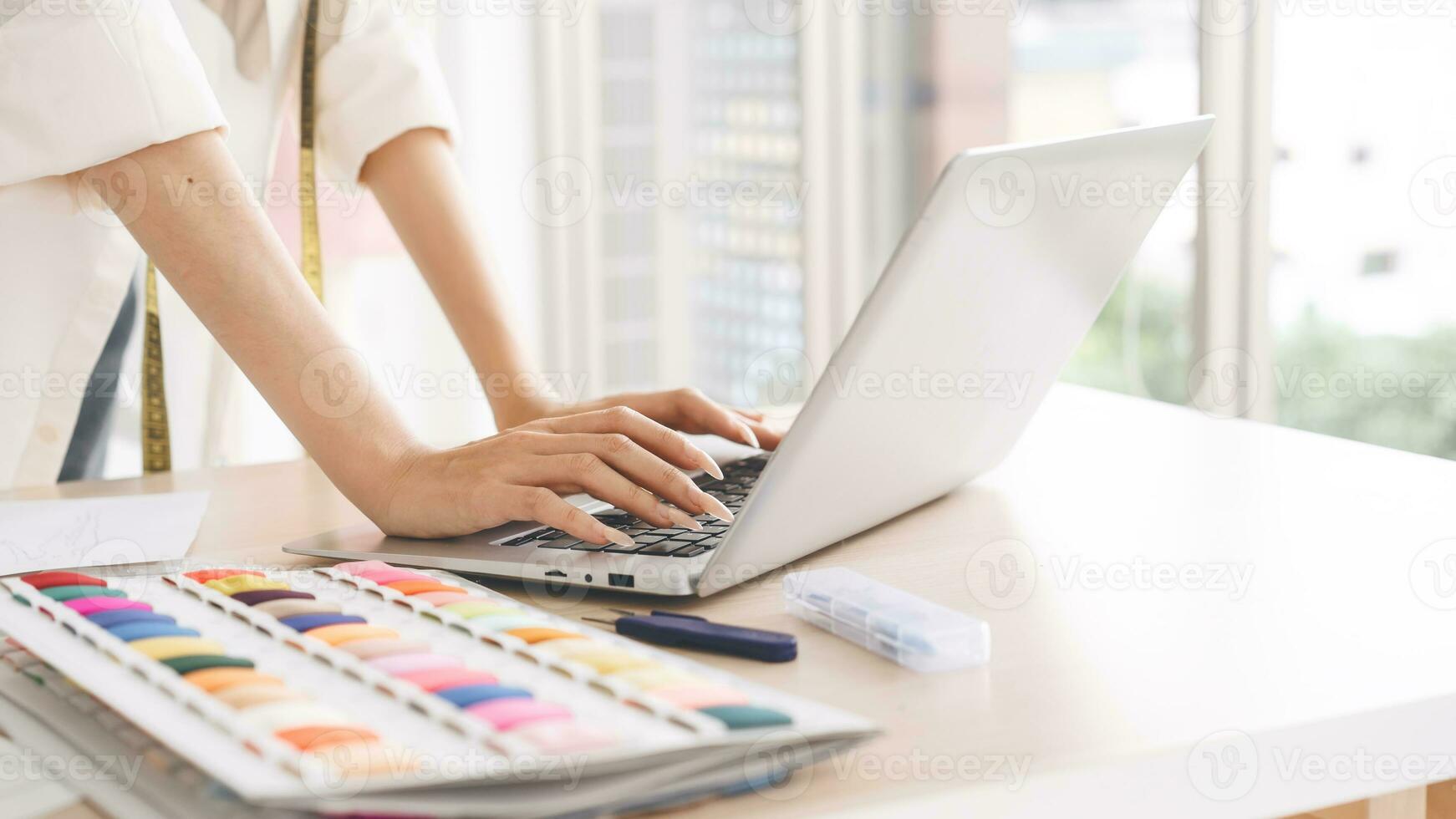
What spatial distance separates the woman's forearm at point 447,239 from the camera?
1.19 m

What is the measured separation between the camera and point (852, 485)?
744mm

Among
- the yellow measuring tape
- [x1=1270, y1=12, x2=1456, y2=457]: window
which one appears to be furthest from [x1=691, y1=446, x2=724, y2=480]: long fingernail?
[x1=1270, y1=12, x2=1456, y2=457]: window

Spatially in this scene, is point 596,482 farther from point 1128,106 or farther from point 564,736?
point 1128,106

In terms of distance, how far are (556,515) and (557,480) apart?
4cm

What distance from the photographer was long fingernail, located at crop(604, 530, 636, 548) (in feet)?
2.34

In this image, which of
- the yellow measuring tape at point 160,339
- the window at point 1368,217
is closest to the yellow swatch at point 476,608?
the yellow measuring tape at point 160,339

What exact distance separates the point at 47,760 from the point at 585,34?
3.48 m

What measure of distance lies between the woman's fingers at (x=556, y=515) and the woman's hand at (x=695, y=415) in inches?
8.3

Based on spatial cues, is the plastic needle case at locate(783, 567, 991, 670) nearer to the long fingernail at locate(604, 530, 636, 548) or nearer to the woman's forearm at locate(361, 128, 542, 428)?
the long fingernail at locate(604, 530, 636, 548)

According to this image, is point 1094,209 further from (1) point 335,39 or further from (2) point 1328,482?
(1) point 335,39

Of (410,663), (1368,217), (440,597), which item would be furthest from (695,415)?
(1368,217)

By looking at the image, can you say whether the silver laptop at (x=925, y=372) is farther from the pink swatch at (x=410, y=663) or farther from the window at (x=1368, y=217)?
the window at (x=1368, y=217)

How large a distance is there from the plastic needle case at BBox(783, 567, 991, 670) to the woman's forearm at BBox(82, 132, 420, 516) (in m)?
0.31

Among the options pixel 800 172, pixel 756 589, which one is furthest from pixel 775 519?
pixel 800 172
